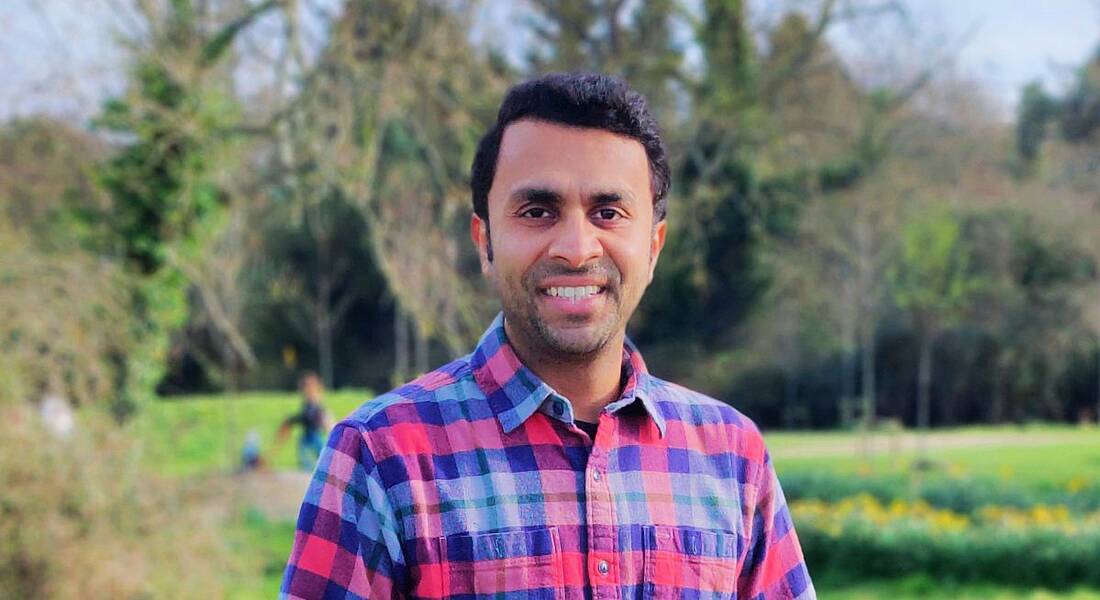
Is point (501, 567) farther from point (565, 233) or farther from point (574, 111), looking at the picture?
point (574, 111)

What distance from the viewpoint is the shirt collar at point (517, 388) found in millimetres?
1487

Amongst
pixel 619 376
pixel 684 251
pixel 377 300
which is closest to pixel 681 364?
pixel 377 300

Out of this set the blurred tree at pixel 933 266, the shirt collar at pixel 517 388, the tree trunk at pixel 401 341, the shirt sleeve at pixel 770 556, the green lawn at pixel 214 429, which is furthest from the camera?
the tree trunk at pixel 401 341

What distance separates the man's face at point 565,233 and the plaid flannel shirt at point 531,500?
0.07m

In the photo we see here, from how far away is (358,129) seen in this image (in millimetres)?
9977

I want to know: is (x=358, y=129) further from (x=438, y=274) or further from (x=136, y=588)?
(x=136, y=588)

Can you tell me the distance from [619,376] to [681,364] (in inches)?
803

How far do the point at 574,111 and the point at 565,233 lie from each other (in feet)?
0.50

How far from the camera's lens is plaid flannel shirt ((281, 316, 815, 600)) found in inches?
A: 54.7

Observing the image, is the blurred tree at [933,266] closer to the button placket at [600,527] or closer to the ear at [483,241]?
the ear at [483,241]

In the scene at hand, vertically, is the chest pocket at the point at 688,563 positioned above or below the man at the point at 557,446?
below

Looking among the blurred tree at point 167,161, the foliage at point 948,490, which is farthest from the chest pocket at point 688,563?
the blurred tree at point 167,161

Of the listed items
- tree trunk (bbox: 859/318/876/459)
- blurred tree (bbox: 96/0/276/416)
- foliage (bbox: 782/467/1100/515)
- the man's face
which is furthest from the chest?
tree trunk (bbox: 859/318/876/459)

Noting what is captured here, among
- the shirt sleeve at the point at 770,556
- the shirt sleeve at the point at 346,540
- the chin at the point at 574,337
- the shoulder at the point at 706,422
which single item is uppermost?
the chin at the point at 574,337
